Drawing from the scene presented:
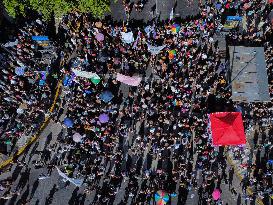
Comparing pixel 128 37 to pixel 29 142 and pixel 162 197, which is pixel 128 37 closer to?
pixel 29 142

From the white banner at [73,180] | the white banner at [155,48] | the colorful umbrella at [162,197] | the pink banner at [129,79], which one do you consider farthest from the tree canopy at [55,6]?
the colorful umbrella at [162,197]

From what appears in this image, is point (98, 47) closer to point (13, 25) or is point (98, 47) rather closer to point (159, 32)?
point (159, 32)

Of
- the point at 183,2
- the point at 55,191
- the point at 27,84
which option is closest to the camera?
the point at 55,191

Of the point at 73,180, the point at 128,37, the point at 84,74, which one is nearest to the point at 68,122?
the point at 84,74

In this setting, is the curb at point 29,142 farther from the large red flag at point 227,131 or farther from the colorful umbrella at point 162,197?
the large red flag at point 227,131

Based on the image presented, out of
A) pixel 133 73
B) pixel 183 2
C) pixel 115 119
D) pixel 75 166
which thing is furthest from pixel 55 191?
pixel 183 2

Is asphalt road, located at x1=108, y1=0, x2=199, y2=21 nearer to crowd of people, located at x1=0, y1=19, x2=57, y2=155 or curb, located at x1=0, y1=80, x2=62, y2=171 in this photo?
crowd of people, located at x1=0, y1=19, x2=57, y2=155
